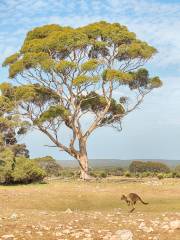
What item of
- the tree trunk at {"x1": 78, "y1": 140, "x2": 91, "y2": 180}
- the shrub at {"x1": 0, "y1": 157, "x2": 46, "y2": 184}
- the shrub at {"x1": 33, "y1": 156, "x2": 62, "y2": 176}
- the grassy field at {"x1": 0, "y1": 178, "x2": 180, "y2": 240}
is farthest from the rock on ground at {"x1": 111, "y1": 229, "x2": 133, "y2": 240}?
the shrub at {"x1": 33, "y1": 156, "x2": 62, "y2": 176}

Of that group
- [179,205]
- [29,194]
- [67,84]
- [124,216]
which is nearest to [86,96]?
[67,84]

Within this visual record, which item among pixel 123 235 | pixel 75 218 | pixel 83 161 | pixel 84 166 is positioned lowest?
pixel 123 235

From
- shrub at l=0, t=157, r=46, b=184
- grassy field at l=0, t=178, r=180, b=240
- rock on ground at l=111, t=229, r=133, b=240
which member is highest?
shrub at l=0, t=157, r=46, b=184

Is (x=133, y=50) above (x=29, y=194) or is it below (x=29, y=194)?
above

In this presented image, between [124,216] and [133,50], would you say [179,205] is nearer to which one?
[124,216]

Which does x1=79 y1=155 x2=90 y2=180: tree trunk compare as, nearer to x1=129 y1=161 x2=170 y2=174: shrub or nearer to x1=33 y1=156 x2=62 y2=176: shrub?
x1=33 y1=156 x2=62 y2=176: shrub

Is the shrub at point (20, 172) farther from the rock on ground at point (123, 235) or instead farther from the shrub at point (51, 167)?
the rock on ground at point (123, 235)

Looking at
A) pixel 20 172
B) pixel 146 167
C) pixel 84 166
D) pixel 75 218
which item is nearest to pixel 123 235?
pixel 75 218

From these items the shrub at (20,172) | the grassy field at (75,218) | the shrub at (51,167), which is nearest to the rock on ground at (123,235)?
the grassy field at (75,218)

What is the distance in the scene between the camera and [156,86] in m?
41.2

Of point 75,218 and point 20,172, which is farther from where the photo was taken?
point 20,172

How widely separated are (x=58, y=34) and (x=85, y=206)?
1967cm

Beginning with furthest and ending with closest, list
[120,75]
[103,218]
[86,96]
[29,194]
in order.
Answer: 1. [86,96]
2. [120,75]
3. [29,194]
4. [103,218]

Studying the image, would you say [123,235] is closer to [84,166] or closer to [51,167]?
[84,166]
